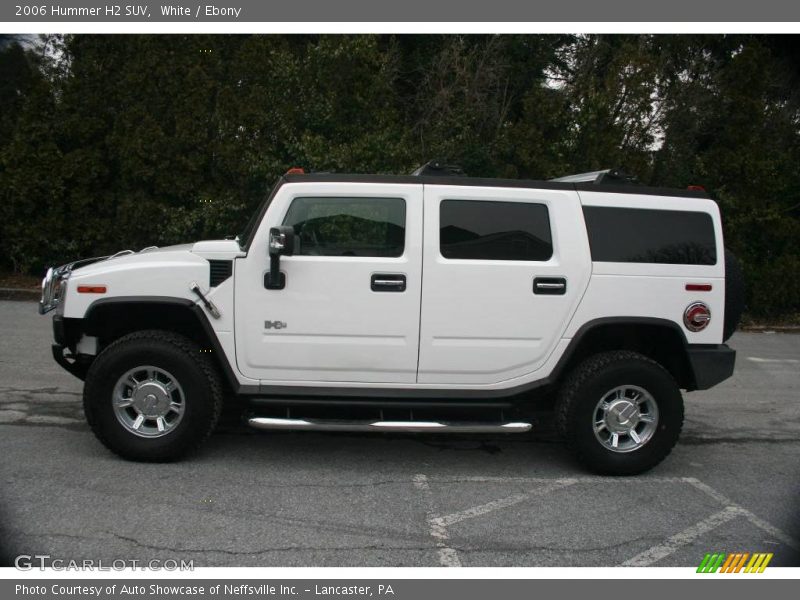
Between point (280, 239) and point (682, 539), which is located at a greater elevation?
point (280, 239)

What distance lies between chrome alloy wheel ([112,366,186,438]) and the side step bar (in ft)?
1.80

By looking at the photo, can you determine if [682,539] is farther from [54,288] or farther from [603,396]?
[54,288]

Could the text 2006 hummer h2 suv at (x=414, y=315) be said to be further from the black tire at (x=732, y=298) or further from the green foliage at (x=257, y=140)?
the green foliage at (x=257, y=140)

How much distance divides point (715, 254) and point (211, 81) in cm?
1008

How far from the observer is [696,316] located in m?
5.17

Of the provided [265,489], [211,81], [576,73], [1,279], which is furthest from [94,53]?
[265,489]

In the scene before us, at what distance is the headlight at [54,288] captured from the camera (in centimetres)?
513

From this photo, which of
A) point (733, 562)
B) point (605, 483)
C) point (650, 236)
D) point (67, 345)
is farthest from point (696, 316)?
point (67, 345)

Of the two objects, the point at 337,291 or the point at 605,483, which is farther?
the point at 605,483

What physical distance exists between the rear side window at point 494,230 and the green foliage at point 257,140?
723 cm

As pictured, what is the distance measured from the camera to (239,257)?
5000mm

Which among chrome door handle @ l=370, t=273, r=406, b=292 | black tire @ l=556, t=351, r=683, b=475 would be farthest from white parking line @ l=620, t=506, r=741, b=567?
chrome door handle @ l=370, t=273, r=406, b=292

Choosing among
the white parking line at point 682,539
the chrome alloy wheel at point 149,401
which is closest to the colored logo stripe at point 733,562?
the white parking line at point 682,539

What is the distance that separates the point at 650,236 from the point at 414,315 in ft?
5.74
